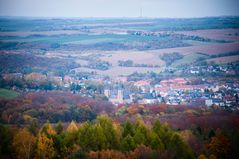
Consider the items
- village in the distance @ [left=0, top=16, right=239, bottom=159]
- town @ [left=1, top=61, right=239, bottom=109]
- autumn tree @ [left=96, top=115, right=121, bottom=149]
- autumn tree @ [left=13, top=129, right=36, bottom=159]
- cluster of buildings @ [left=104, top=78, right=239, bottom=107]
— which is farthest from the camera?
town @ [left=1, top=61, right=239, bottom=109]

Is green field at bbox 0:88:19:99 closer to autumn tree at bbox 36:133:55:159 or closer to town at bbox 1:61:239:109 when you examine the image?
town at bbox 1:61:239:109

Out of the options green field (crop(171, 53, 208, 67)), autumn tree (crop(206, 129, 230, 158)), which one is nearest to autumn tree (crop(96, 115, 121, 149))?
autumn tree (crop(206, 129, 230, 158))

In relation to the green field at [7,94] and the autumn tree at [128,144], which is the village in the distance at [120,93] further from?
the green field at [7,94]

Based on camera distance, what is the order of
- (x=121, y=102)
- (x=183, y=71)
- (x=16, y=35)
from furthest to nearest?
1. (x=16, y=35)
2. (x=183, y=71)
3. (x=121, y=102)

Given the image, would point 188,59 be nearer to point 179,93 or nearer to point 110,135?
point 179,93

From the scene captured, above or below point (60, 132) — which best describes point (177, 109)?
below

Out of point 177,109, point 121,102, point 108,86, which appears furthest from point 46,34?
point 177,109

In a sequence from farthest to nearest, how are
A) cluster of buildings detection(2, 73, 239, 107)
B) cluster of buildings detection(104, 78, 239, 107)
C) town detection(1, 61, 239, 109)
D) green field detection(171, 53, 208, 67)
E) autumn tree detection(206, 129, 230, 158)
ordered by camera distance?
Result: green field detection(171, 53, 208, 67)
town detection(1, 61, 239, 109)
cluster of buildings detection(2, 73, 239, 107)
cluster of buildings detection(104, 78, 239, 107)
autumn tree detection(206, 129, 230, 158)

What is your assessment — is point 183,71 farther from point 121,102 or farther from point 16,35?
point 16,35

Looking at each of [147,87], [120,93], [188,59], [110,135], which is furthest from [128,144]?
[188,59]
